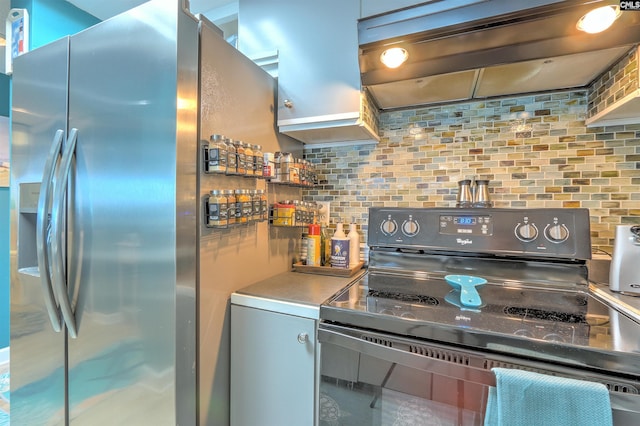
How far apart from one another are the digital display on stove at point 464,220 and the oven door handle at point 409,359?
0.68 m

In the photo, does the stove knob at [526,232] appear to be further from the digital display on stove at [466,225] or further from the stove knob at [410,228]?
the stove knob at [410,228]

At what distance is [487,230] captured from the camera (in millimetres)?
1202

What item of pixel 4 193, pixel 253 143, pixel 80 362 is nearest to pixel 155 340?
pixel 80 362

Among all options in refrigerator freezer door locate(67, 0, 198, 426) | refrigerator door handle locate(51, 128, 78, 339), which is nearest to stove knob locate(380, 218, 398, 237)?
refrigerator freezer door locate(67, 0, 198, 426)

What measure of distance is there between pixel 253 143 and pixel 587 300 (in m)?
1.39

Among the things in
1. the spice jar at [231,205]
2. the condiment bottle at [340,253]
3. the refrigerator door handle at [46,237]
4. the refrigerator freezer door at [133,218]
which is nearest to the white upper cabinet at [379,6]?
the refrigerator freezer door at [133,218]

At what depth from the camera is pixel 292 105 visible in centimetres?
138

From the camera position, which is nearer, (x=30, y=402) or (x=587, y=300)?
(x=587, y=300)

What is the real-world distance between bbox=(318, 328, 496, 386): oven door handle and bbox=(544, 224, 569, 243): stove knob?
2.33 feet

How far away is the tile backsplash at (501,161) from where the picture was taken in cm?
121

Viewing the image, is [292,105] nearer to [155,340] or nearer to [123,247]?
[123,247]

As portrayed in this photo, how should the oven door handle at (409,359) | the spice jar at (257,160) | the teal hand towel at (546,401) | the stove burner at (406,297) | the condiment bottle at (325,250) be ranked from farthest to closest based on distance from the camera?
the condiment bottle at (325,250)
the spice jar at (257,160)
the stove burner at (406,297)
the oven door handle at (409,359)
the teal hand towel at (546,401)

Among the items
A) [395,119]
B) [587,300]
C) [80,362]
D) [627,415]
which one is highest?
[395,119]

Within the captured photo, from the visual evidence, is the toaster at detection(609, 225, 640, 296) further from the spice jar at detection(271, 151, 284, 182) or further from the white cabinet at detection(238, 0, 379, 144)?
the spice jar at detection(271, 151, 284, 182)
